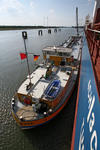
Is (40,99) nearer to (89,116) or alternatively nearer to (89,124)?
(89,116)

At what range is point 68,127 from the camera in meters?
10.8

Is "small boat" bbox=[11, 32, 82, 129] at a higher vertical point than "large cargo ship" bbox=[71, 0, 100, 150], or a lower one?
lower

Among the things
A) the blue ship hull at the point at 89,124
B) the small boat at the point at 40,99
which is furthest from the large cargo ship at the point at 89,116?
the small boat at the point at 40,99

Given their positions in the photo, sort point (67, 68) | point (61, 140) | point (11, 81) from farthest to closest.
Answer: point (11, 81) → point (67, 68) → point (61, 140)

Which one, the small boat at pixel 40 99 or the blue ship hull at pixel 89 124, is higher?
the blue ship hull at pixel 89 124

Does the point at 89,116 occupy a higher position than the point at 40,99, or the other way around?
the point at 89,116

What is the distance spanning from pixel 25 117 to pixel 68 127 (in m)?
5.70

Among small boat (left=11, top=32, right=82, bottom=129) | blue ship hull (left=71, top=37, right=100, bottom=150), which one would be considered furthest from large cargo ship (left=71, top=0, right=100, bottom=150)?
small boat (left=11, top=32, right=82, bottom=129)

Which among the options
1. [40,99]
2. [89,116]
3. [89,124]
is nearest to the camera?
[89,124]

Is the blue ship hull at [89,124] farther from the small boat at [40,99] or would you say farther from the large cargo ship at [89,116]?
the small boat at [40,99]

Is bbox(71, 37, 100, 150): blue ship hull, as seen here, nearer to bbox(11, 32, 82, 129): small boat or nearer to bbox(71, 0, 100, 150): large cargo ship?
bbox(71, 0, 100, 150): large cargo ship

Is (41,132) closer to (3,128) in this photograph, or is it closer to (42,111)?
(42,111)

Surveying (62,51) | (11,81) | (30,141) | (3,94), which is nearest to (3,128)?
(30,141)

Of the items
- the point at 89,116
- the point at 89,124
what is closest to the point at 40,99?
the point at 89,116
